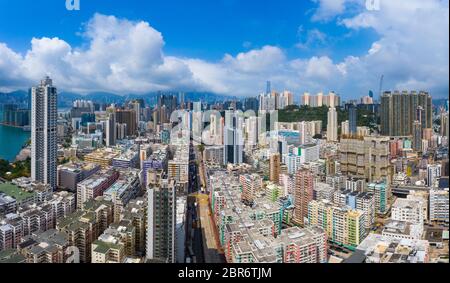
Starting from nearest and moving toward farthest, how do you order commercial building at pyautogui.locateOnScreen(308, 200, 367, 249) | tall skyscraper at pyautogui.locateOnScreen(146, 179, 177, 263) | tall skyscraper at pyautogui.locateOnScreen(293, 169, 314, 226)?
tall skyscraper at pyautogui.locateOnScreen(146, 179, 177, 263) → commercial building at pyautogui.locateOnScreen(308, 200, 367, 249) → tall skyscraper at pyautogui.locateOnScreen(293, 169, 314, 226)

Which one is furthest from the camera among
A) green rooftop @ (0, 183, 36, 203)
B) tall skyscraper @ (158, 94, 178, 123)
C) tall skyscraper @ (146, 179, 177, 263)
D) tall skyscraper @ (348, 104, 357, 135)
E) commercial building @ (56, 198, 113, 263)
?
tall skyscraper @ (348, 104, 357, 135)

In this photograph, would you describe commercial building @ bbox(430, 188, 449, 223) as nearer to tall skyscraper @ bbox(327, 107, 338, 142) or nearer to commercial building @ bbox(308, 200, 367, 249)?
commercial building @ bbox(308, 200, 367, 249)

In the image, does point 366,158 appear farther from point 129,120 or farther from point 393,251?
point 129,120

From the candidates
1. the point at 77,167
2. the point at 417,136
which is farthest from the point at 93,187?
the point at 417,136

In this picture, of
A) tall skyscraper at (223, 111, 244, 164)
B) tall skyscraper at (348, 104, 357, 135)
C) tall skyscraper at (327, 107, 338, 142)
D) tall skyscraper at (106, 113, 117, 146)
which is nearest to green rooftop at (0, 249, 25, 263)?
tall skyscraper at (223, 111, 244, 164)
